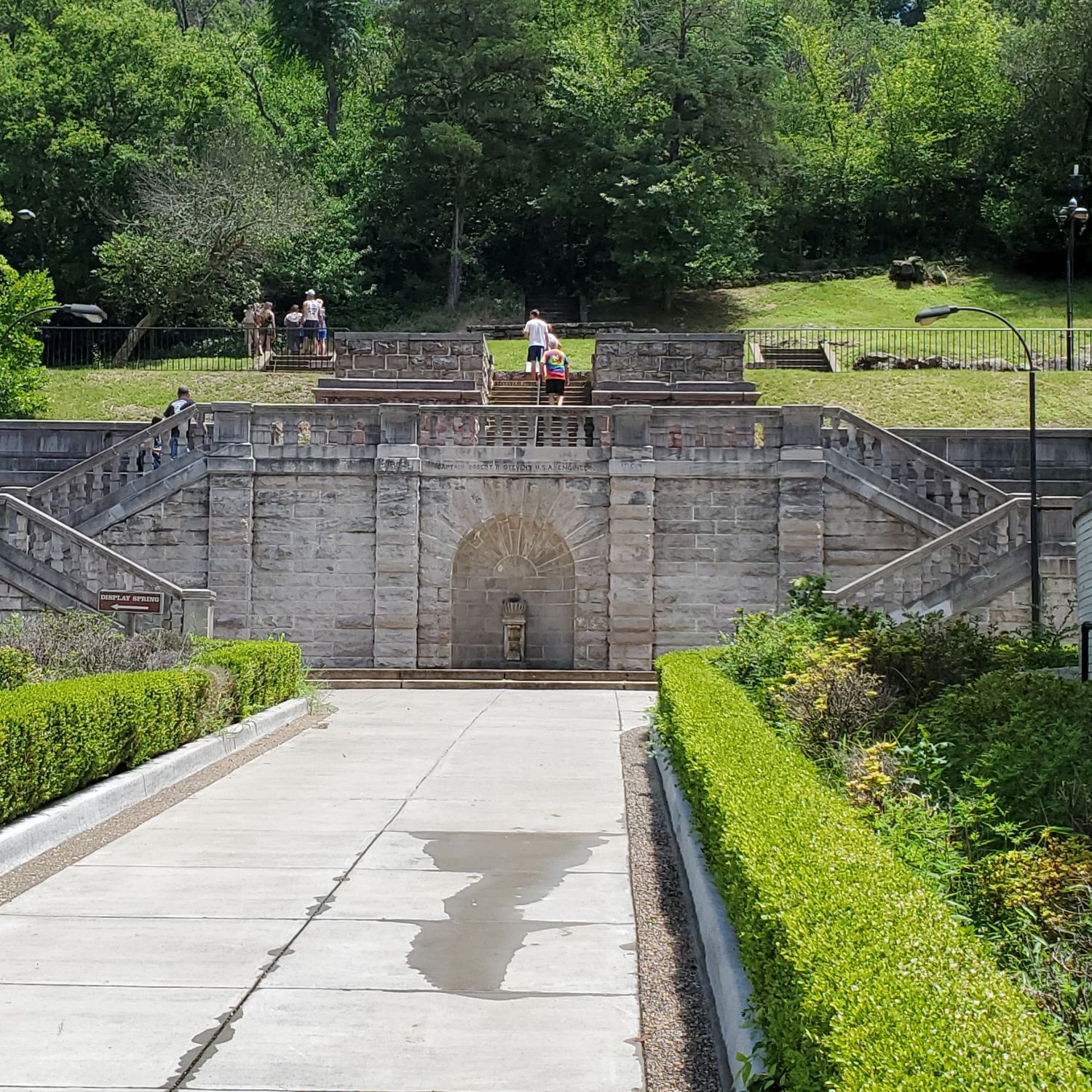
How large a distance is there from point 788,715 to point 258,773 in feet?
17.4

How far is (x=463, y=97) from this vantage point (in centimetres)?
5588

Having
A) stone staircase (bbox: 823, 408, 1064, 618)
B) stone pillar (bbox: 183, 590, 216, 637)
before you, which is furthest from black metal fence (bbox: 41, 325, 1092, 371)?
stone pillar (bbox: 183, 590, 216, 637)

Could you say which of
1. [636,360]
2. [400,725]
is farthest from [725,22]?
[400,725]

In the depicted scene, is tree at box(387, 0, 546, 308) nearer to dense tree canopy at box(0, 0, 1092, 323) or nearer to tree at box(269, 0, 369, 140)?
dense tree canopy at box(0, 0, 1092, 323)

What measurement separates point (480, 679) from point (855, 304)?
34591 millimetres

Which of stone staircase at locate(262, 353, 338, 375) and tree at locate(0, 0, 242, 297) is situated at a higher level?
tree at locate(0, 0, 242, 297)

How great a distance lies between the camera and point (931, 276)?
59688 millimetres

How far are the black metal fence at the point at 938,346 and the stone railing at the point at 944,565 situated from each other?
56.0ft

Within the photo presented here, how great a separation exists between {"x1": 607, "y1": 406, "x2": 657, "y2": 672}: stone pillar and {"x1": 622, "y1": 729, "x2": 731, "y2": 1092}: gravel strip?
45.3ft

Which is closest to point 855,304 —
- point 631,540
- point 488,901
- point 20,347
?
point 20,347

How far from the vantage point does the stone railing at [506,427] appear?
26.0 meters

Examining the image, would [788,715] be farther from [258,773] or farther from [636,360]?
[636,360]

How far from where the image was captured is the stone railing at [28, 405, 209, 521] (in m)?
25.6

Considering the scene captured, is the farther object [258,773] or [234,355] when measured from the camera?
[234,355]
